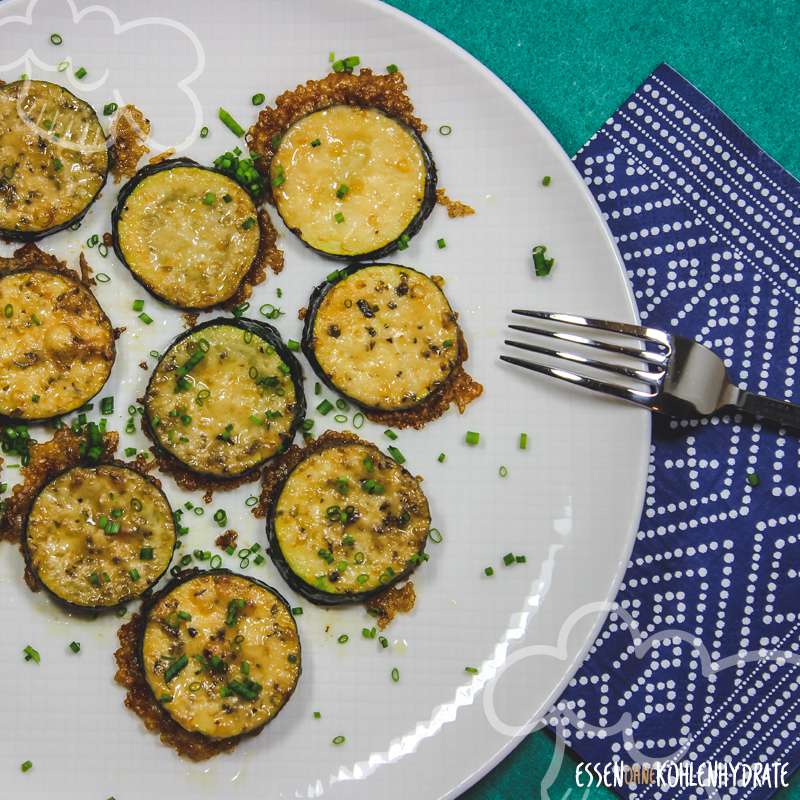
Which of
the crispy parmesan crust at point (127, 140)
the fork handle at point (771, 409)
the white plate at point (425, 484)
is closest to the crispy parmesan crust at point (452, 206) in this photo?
the white plate at point (425, 484)

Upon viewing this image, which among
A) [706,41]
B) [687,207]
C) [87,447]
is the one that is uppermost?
[706,41]

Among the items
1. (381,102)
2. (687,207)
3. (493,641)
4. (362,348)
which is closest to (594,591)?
(493,641)

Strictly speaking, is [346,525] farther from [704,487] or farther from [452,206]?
[704,487]

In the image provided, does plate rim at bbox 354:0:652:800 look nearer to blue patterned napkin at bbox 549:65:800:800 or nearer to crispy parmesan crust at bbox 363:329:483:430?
blue patterned napkin at bbox 549:65:800:800

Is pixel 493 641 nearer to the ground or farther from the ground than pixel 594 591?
nearer to the ground

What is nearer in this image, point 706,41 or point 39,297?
point 39,297

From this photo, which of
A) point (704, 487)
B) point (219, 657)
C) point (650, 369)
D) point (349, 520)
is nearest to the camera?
point (219, 657)

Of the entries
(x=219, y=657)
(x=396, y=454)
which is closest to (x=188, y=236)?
(x=396, y=454)

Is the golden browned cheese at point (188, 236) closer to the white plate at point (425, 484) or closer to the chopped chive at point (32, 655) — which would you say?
the white plate at point (425, 484)

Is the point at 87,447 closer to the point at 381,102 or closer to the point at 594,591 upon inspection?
the point at 381,102
